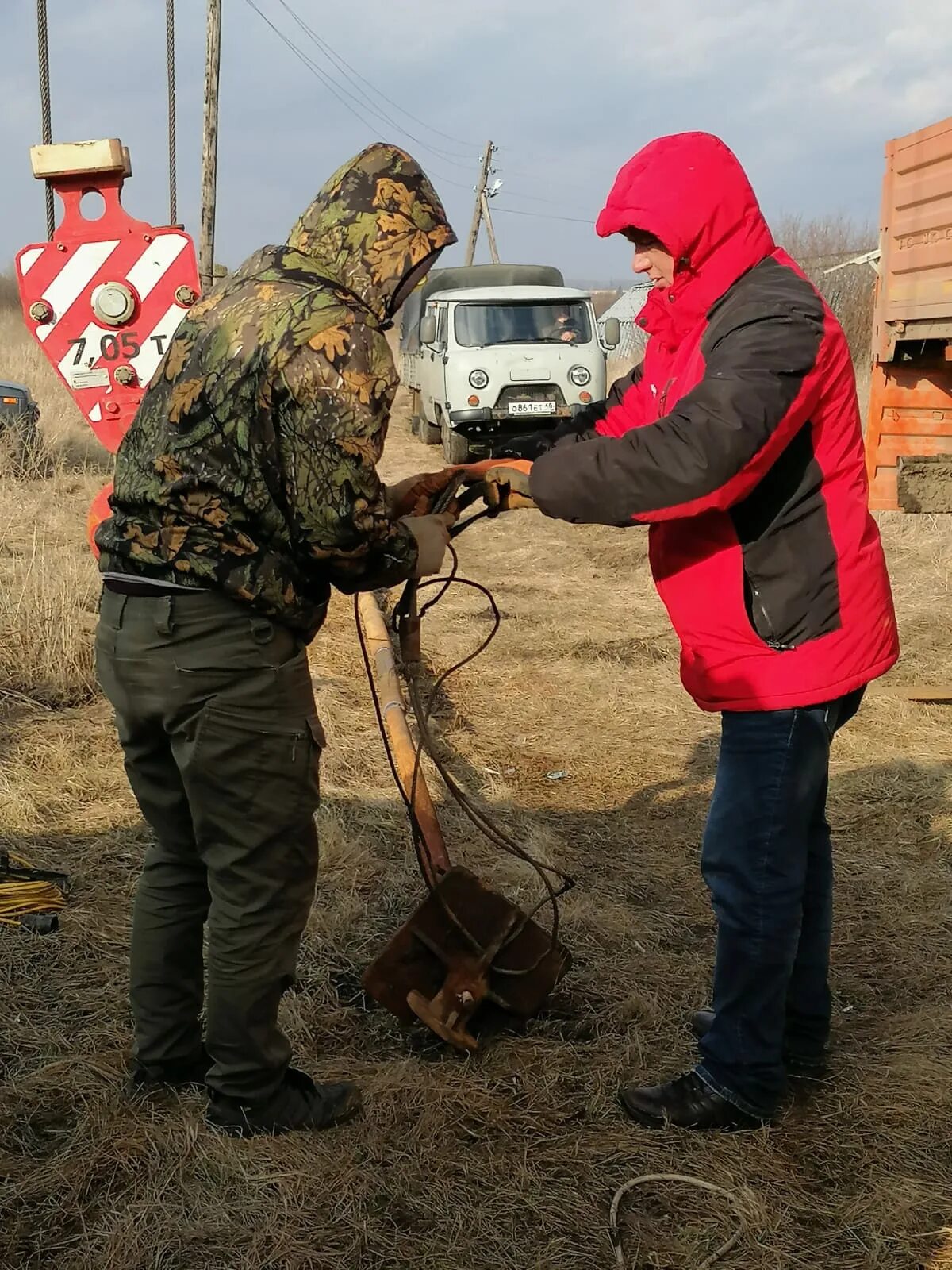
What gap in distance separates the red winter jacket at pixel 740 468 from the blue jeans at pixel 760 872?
0.10 metres

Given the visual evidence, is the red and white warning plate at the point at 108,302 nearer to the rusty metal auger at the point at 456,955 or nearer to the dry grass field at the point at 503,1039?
the dry grass field at the point at 503,1039

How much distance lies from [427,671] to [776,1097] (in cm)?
407

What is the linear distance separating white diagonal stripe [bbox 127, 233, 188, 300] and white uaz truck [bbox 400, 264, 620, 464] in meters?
9.69

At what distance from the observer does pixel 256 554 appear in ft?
7.37

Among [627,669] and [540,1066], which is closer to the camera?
[540,1066]

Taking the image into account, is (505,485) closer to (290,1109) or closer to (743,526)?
(743,526)

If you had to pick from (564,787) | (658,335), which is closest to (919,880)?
(564,787)

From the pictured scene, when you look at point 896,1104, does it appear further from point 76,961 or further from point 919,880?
point 76,961

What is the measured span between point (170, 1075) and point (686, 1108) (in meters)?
1.21

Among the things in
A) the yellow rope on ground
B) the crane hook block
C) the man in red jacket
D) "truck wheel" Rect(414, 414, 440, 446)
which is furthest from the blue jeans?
"truck wheel" Rect(414, 414, 440, 446)

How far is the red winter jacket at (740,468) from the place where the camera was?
2.23m

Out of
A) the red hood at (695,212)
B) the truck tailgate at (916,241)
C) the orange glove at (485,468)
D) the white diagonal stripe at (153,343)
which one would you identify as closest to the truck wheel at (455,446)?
the truck tailgate at (916,241)

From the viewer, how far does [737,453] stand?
221cm

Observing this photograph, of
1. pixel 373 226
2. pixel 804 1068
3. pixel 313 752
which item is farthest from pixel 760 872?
pixel 373 226
